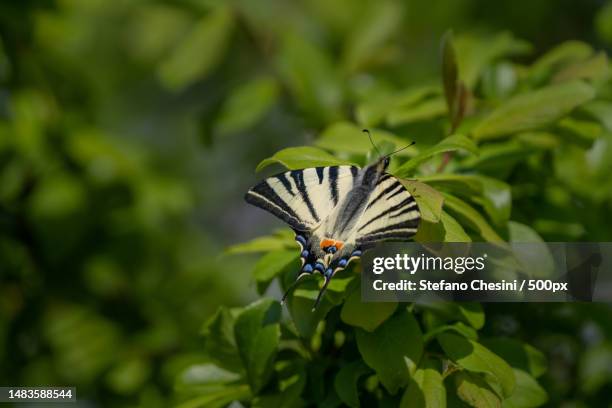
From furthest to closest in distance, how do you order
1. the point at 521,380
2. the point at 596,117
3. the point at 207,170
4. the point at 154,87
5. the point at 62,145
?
1. the point at 154,87
2. the point at 207,170
3. the point at 62,145
4. the point at 596,117
5. the point at 521,380

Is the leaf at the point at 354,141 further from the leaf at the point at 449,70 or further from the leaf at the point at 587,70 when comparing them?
the leaf at the point at 587,70

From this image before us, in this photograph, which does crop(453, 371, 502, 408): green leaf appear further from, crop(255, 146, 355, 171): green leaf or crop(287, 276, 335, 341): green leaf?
crop(255, 146, 355, 171): green leaf

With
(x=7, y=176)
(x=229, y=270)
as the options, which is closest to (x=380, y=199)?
(x=7, y=176)

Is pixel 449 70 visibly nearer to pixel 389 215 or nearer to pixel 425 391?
pixel 389 215

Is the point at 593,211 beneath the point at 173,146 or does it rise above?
beneath

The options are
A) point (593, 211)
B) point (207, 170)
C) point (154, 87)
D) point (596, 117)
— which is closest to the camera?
point (596, 117)

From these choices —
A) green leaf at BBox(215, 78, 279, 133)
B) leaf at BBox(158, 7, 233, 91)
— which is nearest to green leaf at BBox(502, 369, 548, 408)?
green leaf at BBox(215, 78, 279, 133)

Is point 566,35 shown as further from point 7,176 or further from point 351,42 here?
point 7,176
